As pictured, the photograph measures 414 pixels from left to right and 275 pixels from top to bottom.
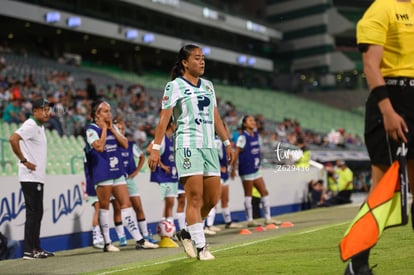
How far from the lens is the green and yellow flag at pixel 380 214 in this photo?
4.74 m

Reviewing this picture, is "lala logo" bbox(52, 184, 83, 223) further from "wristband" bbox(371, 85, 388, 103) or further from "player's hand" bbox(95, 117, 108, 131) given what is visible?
"wristband" bbox(371, 85, 388, 103)

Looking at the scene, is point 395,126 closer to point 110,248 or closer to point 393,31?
point 393,31

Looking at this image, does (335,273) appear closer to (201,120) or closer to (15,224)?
(201,120)

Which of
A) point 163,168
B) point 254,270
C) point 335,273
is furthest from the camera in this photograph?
point 163,168

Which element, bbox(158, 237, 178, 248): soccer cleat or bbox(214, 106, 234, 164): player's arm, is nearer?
bbox(214, 106, 234, 164): player's arm

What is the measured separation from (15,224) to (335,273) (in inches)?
289

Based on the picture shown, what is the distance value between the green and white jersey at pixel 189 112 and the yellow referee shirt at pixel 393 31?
9.54ft

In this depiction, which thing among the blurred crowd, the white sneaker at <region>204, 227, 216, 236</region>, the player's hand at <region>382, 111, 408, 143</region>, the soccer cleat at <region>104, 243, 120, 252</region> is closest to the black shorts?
the player's hand at <region>382, 111, 408, 143</region>

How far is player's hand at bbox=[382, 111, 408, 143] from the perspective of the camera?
466 cm

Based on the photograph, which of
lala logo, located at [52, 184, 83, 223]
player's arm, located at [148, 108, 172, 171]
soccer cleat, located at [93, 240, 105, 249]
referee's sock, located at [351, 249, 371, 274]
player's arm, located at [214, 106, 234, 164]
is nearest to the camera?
referee's sock, located at [351, 249, 371, 274]

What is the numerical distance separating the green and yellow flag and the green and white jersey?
9.83 ft

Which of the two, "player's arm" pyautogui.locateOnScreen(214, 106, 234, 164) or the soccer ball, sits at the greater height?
"player's arm" pyautogui.locateOnScreen(214, 106, 234, 164)

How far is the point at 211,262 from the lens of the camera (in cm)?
718

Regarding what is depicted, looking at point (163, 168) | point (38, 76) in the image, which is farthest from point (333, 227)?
point (38, 76)
